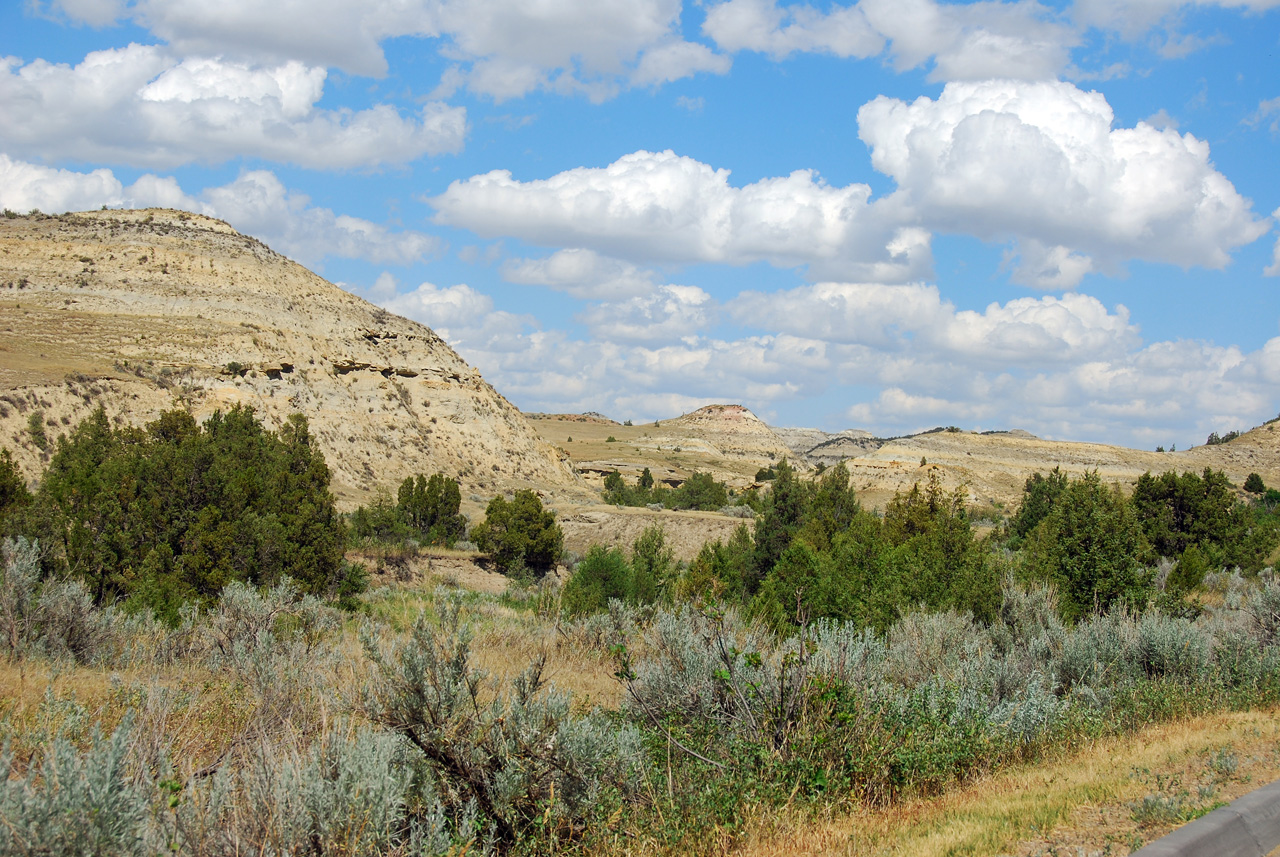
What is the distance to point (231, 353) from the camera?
47812 millimetres

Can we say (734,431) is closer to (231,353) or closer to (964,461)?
(964,461)

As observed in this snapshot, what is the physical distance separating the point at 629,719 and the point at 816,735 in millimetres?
1656

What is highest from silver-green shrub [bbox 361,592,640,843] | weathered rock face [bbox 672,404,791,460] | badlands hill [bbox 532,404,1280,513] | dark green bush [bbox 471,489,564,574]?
weathered rock face [bbox 672,404,791,460]

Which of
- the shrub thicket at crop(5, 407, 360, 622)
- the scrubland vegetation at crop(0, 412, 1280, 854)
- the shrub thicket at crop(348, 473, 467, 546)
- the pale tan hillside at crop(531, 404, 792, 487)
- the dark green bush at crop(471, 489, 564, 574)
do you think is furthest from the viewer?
the pale tan hillside at crop(531, 404, 792, 487)

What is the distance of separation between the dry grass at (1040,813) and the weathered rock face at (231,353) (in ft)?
127

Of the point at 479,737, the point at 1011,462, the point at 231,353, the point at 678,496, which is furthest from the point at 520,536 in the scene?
the point at 1011,462

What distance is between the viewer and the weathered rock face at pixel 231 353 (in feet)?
136

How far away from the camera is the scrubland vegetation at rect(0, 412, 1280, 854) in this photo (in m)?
4.50

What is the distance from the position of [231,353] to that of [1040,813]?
163 ft

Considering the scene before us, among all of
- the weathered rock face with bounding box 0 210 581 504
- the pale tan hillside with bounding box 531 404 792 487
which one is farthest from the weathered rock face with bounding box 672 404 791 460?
the weathered rock face with bounding box 0 210 581 504

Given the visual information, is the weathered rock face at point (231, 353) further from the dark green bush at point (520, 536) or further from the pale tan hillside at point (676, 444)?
the pale tan hillside at point (676, 444)

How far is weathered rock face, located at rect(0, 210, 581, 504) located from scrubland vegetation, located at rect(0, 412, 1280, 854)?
76.8ft

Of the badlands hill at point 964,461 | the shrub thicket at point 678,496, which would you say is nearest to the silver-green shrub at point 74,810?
the badlands hill at point 964,461

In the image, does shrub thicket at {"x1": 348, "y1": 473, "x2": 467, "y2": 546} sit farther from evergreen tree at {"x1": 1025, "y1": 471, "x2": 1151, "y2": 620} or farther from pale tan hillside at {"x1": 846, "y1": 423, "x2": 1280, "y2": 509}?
pale tan hillside at {"x1": 846, "y1": 423, "x2": 1280, "y2": 509}
